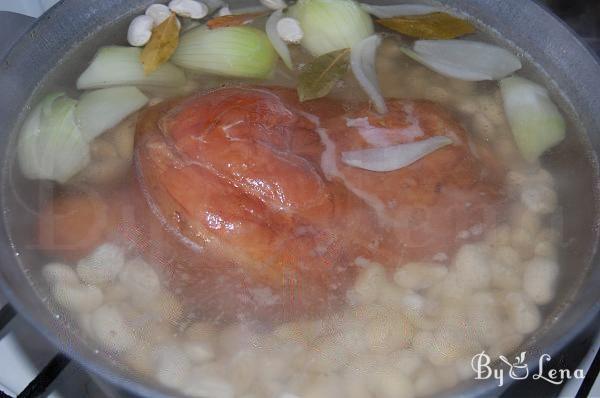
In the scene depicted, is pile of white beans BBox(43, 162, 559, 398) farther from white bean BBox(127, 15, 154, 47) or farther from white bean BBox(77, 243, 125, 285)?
white bean BBox(127, 15, 154, 47)

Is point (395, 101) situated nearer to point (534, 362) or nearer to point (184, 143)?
point (184, 143)

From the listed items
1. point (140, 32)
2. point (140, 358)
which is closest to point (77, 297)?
point (140, 358)

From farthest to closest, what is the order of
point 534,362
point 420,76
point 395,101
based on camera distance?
point 420,76, point 395,101, point 534,362

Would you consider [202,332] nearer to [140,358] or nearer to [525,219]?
→ [140,358]

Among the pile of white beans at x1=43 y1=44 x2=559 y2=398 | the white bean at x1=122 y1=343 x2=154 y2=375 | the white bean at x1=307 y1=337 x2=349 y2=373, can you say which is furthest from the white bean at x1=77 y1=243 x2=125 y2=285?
the white bean at x1=307 y1=337 x2=349 y2=373

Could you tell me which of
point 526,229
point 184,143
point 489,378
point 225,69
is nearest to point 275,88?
Answer: point 225,69

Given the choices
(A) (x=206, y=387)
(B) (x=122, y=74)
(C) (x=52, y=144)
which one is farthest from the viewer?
(B) (x=122, y=74)
